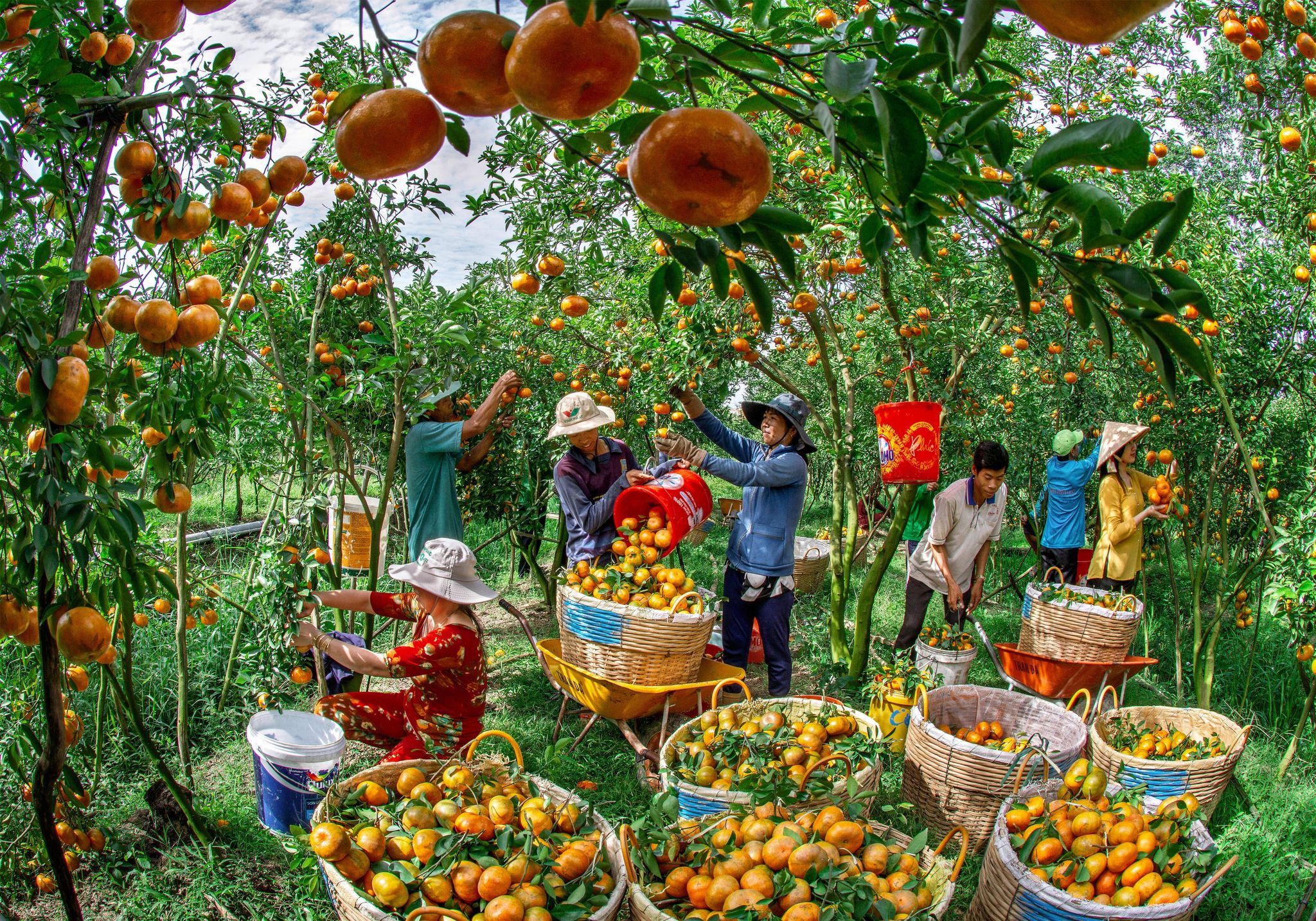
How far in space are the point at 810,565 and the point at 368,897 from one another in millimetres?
5016

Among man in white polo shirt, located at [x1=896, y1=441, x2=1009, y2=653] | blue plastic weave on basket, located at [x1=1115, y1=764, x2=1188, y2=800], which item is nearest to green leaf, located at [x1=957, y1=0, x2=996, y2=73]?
blue plastic weave on basket, located at [x1=1115, y1=764, x2=1188, y2=800]

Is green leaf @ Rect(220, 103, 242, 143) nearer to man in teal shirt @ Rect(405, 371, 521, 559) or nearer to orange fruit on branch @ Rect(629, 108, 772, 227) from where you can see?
orange fruit on branch @ Rect(629, 108, 772, 227)

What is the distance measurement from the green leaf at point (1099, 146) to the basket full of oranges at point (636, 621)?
104 inches

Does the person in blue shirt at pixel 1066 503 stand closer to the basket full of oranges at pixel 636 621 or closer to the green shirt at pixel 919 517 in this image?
the green shirt at pixel 919 517

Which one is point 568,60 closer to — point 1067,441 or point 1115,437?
point 1115,437

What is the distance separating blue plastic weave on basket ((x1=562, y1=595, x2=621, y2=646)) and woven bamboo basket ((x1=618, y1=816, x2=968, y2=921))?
3.71ft

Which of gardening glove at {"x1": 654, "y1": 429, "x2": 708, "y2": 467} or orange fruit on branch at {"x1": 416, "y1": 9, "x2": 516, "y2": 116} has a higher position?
orange fruit on branch at {"x1": 416, "y1": 9, "x2": 516, "y2": 116}

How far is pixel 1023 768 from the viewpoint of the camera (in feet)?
8.59

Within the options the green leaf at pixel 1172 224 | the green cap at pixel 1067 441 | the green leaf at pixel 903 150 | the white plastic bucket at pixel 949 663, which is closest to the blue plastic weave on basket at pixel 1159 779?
the white plastic bucket at pixel 949 663

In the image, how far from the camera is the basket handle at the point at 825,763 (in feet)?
8.00

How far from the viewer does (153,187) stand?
1.52m

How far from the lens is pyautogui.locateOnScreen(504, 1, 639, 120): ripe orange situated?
0.69 m

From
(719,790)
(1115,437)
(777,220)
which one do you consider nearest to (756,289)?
(777,220)

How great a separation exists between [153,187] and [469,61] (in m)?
1.04
